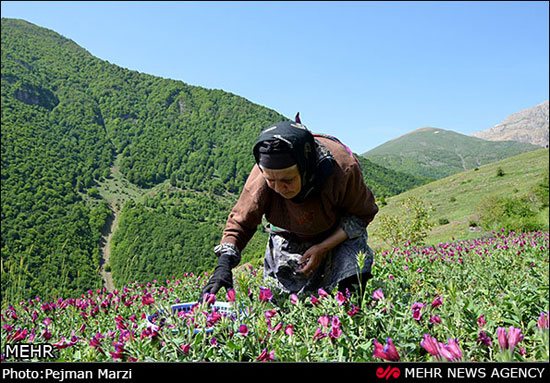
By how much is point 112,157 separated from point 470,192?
109 meters

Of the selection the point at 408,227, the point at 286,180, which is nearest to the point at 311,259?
the point at 286,180

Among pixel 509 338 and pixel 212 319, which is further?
pixel 212 319

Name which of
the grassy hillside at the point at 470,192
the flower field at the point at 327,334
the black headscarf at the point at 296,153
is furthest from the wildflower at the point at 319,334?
the grassy hillside at the point at 470,192

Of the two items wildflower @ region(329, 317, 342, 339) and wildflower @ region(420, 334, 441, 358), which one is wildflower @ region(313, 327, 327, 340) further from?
wildflower @ region(420, 334, 441, 358)

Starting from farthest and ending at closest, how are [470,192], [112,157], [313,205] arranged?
[112,157], [470,192], [313,205]

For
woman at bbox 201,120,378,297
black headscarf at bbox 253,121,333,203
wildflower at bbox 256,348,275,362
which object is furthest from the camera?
woman at bbox 201,120,378,297

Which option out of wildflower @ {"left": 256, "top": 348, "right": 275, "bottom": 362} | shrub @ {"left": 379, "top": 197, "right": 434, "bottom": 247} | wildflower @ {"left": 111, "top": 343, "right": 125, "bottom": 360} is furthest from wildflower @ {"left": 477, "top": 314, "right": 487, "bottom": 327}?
shrub @ {"left": 379, "top": 197, "right": 434, "bottom": 247}

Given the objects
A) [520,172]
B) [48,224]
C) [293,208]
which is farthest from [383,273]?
[48,224]

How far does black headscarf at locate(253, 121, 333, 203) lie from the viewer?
7.02 ft

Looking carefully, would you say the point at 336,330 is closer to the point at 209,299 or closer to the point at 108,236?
the point at 209,299

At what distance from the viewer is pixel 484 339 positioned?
158 cm

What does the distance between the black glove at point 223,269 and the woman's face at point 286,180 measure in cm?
54

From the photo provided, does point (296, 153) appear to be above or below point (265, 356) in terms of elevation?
above
